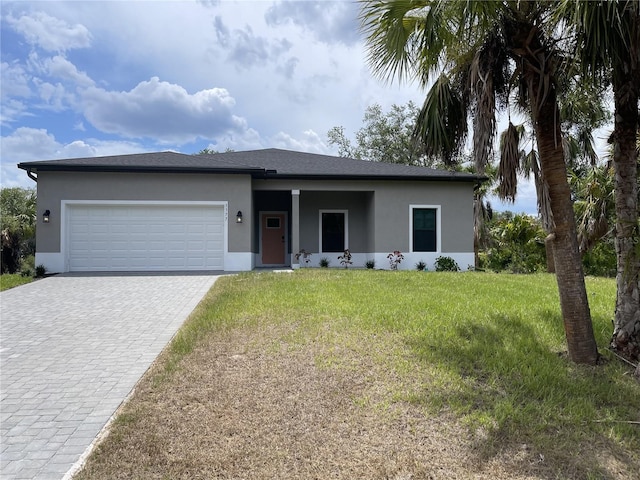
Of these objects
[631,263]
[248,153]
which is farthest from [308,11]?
[248,153]

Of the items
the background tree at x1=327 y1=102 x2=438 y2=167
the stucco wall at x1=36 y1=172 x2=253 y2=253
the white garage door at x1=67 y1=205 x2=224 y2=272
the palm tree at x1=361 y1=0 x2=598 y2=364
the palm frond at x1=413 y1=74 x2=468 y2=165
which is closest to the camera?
the palm tree at x1=361 y1=0 x2=598 y2=364

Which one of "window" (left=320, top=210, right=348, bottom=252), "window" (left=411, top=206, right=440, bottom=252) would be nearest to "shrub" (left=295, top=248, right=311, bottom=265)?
"window" (left=320, top=210, right=348, bottom=252)

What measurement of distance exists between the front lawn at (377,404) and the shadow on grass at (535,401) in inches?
0.5

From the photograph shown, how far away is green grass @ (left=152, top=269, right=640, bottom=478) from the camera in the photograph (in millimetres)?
3211

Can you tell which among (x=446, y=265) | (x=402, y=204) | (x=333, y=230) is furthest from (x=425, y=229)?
(x=333, y=230)

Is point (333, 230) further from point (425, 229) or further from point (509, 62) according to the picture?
point (509, 62)

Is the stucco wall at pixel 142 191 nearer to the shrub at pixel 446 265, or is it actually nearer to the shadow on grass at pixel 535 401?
the shrub at pixel 446 265

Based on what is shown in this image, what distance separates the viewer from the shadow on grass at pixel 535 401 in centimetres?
286

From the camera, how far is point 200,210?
13.6 m

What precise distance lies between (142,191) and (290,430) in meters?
12.0

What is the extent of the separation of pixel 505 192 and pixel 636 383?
292cm

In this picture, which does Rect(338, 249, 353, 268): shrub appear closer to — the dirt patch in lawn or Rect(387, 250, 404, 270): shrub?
Rect(387, 250, 404, 270): shrub

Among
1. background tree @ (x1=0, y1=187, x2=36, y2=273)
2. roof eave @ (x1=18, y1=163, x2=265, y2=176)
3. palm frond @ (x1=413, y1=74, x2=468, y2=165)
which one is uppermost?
roof eave @ (x1=18, y1=163, x2=265, y2=176)

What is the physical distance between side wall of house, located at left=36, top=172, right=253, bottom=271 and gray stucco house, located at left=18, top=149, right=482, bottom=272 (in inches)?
1.3
